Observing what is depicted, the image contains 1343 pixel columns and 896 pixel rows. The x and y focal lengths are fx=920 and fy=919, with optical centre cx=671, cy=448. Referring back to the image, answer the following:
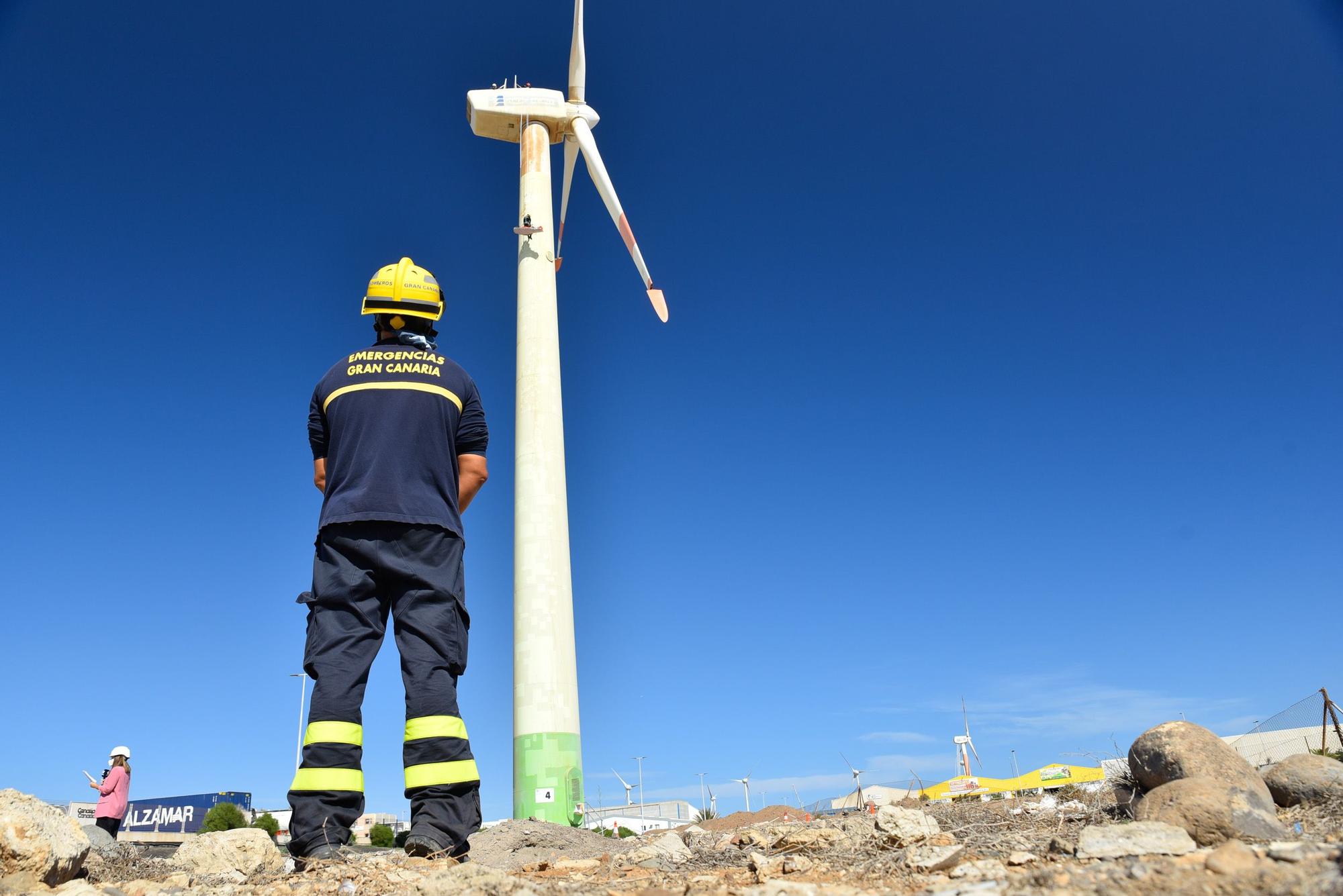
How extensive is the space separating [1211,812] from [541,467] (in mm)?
10300

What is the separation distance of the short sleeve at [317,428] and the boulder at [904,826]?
383 centimetres

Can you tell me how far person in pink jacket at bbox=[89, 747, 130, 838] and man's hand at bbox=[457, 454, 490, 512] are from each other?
1077 cm

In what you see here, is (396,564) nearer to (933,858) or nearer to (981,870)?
(933,858)

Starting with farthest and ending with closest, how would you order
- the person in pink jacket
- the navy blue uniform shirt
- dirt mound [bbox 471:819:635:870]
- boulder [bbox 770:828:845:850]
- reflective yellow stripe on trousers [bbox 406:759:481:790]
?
1. the person in pink jacket
2. the navy blue uniform shirt
3. dirt mound [bbox 471:819:635:870]
4. reflective yellow stripe on trousers [bbox 406:759:481:790]
5. boulder [bbox 770:828:845:850]

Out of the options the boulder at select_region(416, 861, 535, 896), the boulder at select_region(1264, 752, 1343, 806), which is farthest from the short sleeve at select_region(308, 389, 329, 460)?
the boulder at select_region(1264, 752, 1343, 806)

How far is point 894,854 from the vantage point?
3.50 m

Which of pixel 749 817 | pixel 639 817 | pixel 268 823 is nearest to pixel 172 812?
pixel 268 823

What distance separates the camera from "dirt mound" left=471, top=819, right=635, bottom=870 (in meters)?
4.67

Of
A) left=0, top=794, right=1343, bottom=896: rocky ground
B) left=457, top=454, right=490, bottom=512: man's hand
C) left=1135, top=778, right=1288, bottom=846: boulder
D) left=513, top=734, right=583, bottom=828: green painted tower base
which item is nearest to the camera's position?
left=0, top=794, right=1343, bottom=896: rocky ground

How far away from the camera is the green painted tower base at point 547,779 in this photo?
11.1 m

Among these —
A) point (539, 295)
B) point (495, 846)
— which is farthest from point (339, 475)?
point (539, 295)

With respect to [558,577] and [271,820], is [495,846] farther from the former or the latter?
[271,820]

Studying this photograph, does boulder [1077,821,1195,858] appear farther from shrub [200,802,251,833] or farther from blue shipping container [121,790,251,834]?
blue shipping container [121,790,251,834]

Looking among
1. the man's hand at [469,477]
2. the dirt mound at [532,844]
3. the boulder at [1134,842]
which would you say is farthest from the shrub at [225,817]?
the boulder at [1134,842]
